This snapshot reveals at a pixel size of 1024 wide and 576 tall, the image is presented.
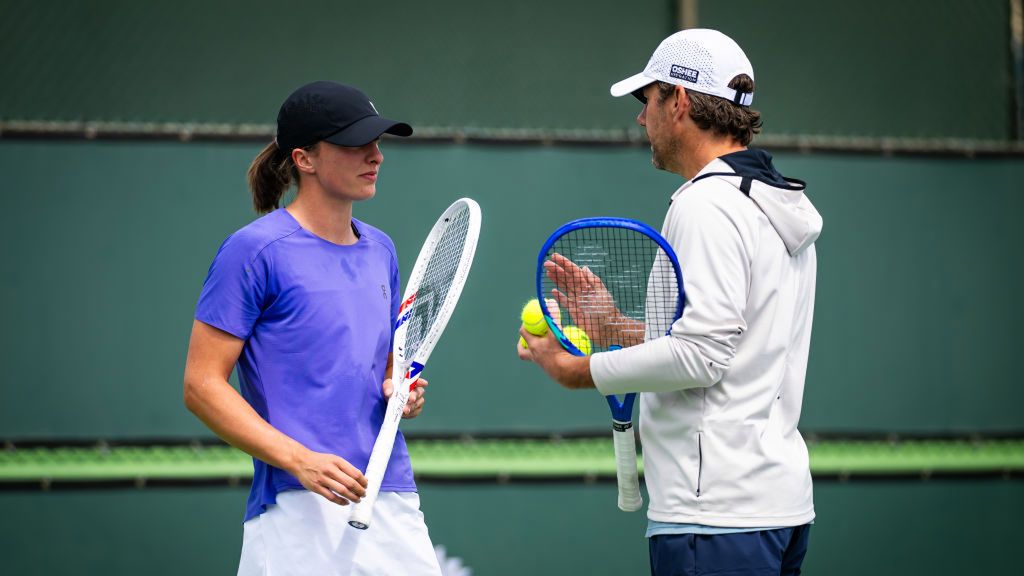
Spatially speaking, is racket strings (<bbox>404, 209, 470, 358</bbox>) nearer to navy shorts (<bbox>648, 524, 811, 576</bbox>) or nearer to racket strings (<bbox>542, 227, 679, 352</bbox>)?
racket strings (<bbox>542, 227, 679, 352</bbox>)

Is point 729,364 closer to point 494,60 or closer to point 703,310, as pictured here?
point 703,310

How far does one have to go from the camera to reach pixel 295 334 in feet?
7.66

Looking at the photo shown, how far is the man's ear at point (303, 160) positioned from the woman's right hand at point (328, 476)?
624 millimetres

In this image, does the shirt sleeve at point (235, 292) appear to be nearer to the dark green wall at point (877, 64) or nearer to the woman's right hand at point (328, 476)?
the woman's right hand at point (328, 476)

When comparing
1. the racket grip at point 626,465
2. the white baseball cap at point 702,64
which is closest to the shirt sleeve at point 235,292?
the racket grip at point 626,465

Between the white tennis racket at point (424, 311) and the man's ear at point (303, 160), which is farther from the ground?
the man's ear at point (303, 160)

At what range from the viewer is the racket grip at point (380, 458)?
2262 mm

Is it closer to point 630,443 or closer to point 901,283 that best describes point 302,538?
point 630,443

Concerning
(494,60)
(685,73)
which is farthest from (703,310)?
(494,60)

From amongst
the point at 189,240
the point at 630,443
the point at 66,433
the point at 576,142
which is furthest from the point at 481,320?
the point at 630,443

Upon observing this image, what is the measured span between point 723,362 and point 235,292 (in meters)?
0.99

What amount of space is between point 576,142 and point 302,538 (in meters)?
2.73

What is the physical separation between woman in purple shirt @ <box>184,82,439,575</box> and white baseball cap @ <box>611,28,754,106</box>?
1.99 ft

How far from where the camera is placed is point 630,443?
8.17 ft
